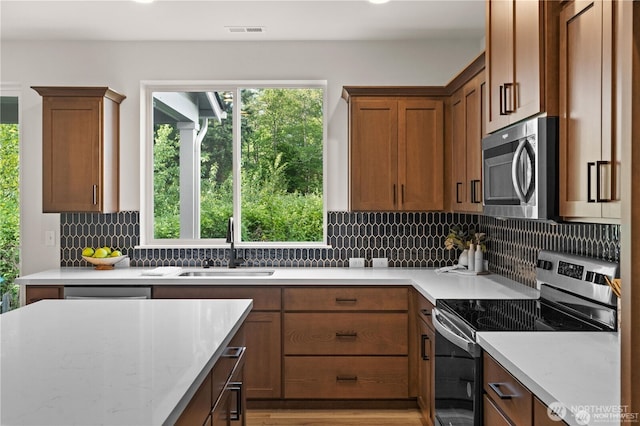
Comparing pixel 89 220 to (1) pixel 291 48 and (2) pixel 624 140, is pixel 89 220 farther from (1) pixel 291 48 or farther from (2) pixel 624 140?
(2) pixel 624 140

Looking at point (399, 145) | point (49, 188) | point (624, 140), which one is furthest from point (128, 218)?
point (624, 140)

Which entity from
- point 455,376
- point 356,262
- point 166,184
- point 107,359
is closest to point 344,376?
point 356,262

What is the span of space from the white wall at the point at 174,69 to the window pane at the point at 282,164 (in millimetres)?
143

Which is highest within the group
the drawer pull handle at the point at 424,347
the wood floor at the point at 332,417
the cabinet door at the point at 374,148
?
the cabinet door at the point at 374,148

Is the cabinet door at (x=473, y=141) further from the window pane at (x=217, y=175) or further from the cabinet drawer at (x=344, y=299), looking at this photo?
the window pane at (x=217, y=175)

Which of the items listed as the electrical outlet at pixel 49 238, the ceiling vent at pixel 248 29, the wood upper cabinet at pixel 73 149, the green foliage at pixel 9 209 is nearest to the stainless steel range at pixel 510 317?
the ceiling vent at pixel 248 29

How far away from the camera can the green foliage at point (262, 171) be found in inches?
167

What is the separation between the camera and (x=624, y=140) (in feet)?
2.97

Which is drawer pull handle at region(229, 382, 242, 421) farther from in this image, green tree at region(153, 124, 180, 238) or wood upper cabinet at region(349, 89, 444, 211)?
green tree at region(153, 124, 180, 238)

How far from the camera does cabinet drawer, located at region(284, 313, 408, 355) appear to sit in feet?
11.6

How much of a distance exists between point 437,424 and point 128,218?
2707 mm

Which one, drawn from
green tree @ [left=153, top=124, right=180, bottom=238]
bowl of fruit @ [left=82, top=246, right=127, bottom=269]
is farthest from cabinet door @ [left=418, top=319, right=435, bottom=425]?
bowl of fruit @ [left=82, top=246, right=127, bottom=269]

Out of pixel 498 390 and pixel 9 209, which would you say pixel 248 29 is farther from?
pixel 498 390

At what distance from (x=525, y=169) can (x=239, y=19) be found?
2.32 metres
